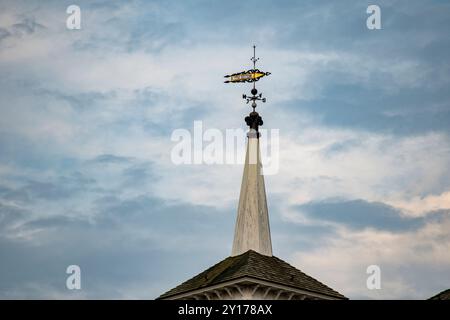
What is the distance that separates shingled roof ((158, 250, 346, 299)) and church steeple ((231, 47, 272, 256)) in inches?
83.9

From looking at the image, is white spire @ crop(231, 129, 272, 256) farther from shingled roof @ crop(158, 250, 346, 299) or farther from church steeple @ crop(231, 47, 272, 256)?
shingled roof @ crop(158, 250, 346, 299)

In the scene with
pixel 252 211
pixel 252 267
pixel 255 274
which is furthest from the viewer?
pixel 252 211

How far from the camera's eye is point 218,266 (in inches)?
2254

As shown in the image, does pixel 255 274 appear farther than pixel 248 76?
No

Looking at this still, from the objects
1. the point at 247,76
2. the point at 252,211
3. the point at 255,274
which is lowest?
the point at 255,274

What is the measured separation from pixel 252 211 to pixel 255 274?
11.6 metres

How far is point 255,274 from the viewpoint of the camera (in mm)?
50281

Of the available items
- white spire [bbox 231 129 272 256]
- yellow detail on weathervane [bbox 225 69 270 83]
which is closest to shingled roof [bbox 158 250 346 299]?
white spire [bbox 231 129 272 256]

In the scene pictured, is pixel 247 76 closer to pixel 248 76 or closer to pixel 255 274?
pixel 248 76

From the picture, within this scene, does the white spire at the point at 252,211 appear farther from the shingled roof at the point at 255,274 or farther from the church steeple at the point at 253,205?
the shingled roof at the point at 255,274

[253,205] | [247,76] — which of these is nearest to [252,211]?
[253,205]
